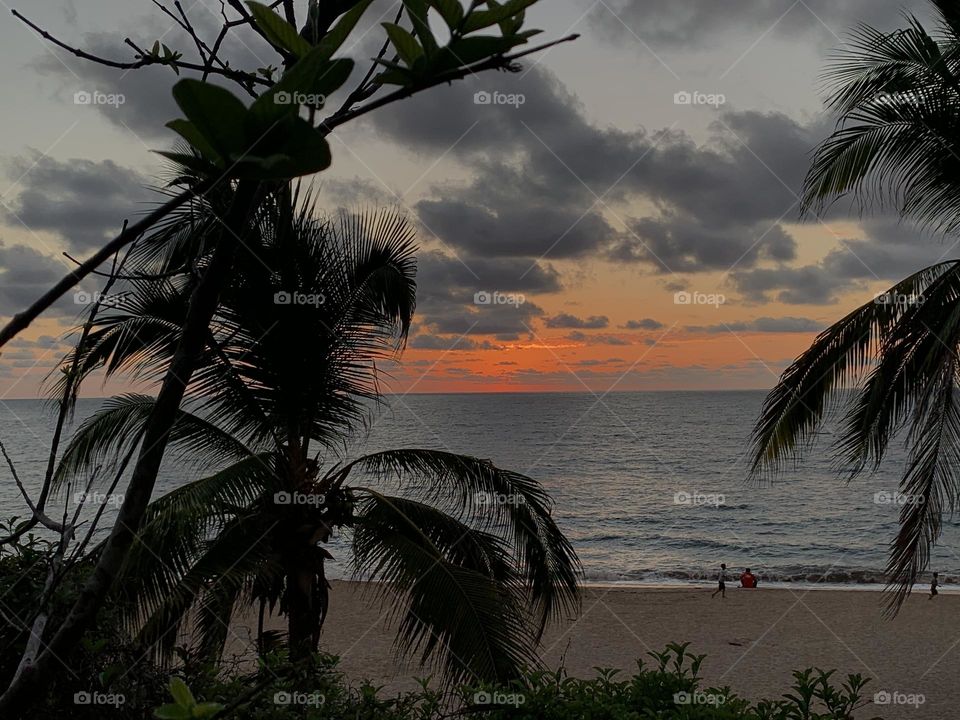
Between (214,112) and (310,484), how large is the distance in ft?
25.8

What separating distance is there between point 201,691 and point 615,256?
54980 millimetres

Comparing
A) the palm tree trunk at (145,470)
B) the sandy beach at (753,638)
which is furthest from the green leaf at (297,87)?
the sandy beach at (753,638)

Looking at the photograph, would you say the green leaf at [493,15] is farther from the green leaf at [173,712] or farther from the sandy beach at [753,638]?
the sandy beach at [753,638]

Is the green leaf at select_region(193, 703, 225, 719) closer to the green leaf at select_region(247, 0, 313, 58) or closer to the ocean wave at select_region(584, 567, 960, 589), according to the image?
the green leaf at select_region(247, 0, 313, 58)

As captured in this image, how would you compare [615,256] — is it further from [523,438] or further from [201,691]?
[201,691]

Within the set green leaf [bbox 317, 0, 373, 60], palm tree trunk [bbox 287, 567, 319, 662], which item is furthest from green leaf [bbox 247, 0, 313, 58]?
palm tree trunk [bbox 287, 567, 319, 662]

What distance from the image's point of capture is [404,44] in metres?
0.52

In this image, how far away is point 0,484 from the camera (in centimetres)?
4922

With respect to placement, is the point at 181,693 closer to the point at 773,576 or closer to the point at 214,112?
the point at 214,112

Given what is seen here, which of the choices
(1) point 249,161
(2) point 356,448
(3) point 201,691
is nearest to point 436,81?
(1) point 249,161

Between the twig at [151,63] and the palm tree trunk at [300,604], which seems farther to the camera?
the palm tree trunk at [300,604]

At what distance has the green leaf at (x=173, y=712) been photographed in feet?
1.89

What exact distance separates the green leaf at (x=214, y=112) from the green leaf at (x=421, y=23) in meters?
0.14

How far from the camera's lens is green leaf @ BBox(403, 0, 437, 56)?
1.60 feet
